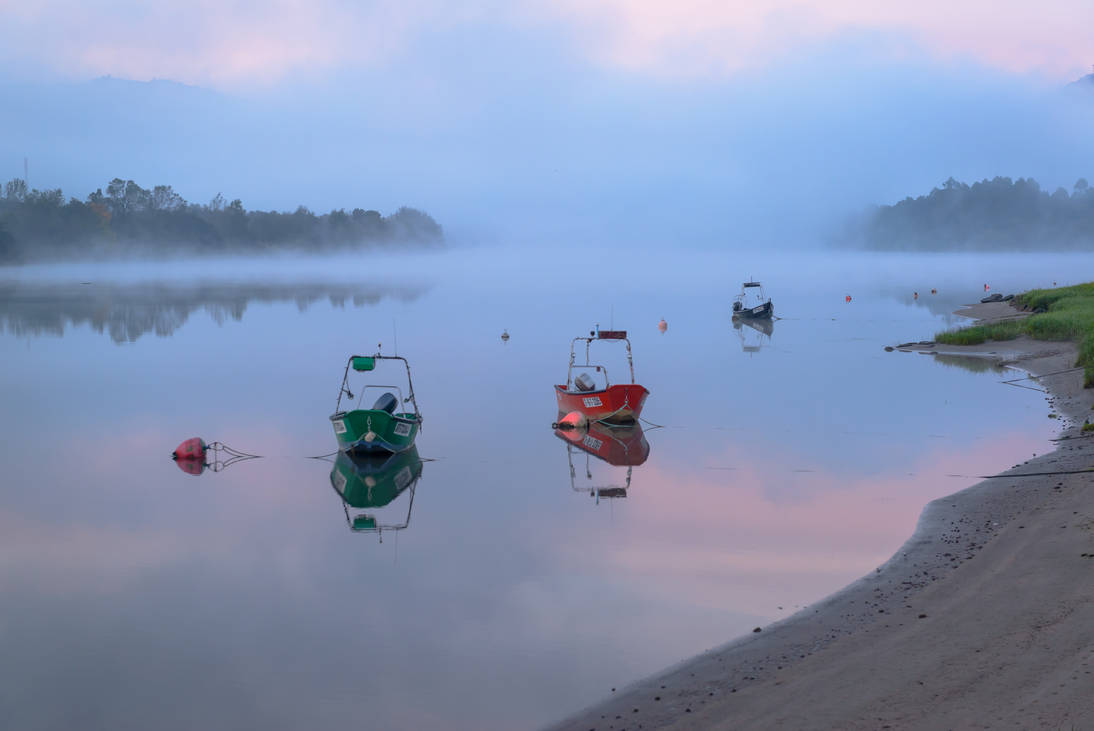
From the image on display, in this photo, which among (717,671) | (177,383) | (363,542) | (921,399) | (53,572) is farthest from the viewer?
(177,383)

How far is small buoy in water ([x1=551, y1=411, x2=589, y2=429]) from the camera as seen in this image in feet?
97.9

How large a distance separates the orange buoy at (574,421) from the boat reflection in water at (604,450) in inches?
5.2

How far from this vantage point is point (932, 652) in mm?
10555

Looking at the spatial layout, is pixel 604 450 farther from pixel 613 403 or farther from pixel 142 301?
pixel 142 301

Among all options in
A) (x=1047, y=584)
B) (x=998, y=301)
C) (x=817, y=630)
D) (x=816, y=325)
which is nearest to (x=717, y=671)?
(x=817, y=630)

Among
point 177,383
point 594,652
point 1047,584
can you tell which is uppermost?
point 177,383

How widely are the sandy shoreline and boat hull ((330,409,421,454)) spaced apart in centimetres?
1348

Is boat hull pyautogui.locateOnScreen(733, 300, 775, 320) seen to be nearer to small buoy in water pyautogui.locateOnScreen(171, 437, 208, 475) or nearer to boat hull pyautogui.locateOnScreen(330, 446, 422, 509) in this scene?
boat hull pyautogui.locateOnScreen(330, 446, 422, 509)

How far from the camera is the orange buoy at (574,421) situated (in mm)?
29837

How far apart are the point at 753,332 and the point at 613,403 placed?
123 feet

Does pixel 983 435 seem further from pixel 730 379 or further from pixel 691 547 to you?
pixel 730 379

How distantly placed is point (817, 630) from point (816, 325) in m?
59.7

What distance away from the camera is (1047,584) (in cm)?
1201

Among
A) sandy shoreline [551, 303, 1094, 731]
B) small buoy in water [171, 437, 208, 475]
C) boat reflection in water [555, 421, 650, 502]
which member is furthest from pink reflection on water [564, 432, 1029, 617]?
small buoy in water [171, 437, 208, 475]
